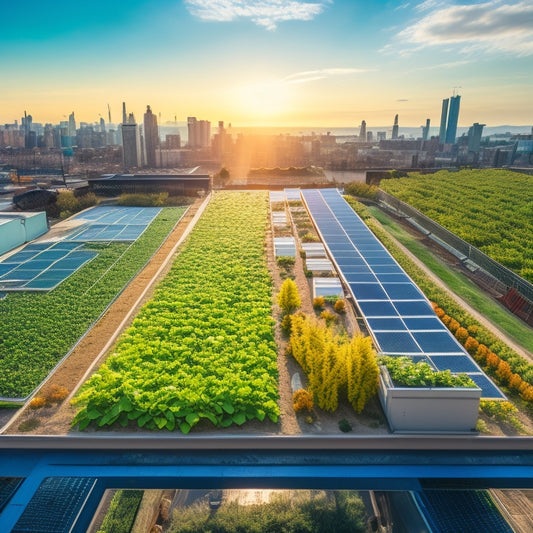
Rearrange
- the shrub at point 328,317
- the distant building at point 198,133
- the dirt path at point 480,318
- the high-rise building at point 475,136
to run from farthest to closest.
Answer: the high-rise building at point 475,136
the distant building at point 198,133
the shrub at point 328,317
the dirt path at point 480,318

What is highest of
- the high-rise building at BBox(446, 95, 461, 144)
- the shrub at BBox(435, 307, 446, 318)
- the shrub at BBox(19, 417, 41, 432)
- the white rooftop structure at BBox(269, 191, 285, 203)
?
the high-rise building at BBox(446, 95, 461, 144)

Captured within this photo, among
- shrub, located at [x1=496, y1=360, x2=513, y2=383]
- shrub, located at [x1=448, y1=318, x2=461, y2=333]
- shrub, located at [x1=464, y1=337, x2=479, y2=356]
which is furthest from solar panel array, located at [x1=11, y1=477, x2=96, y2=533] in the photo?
shrub, located at [x1=448, y1=318, x2=461, y2=333]

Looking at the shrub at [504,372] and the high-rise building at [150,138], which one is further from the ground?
the high-rise building at [150,138]

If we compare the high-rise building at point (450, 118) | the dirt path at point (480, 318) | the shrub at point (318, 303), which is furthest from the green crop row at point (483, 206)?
the high-rise building at point (450, 118)

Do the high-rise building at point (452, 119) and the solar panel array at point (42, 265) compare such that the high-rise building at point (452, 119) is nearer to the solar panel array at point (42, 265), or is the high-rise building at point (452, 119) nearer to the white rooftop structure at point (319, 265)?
the white rooftop structure at point (319, 265)

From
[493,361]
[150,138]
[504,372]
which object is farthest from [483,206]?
[150,138]

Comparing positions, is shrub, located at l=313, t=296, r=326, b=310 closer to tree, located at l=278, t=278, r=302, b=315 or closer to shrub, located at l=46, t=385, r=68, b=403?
tree, located at l=278, t=278, r=302, b=315

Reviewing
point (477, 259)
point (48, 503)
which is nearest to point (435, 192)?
point (477, 259)
